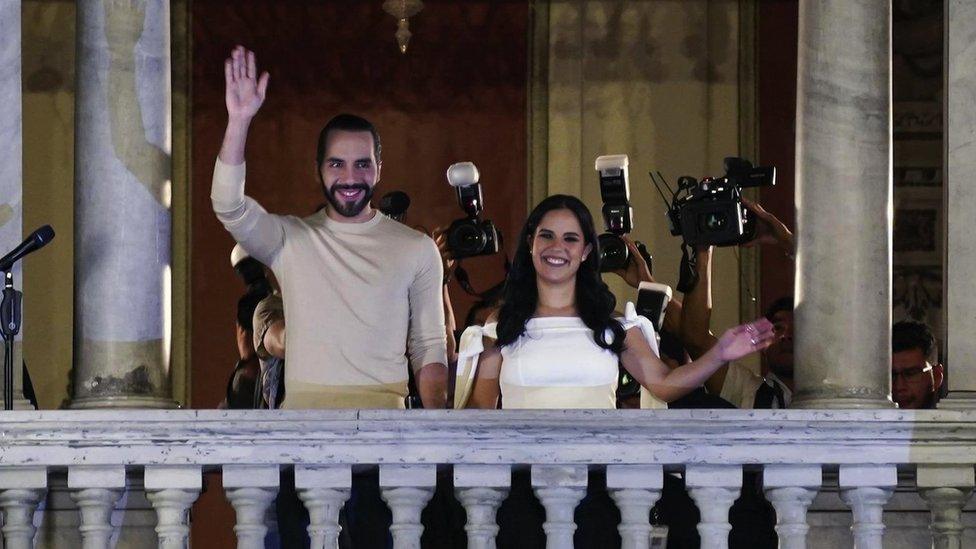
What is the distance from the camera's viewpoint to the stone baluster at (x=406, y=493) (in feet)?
18.0

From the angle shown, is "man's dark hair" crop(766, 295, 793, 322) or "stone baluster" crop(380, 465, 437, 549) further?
"man's dark hair" crop(766, 295, 793, 322)

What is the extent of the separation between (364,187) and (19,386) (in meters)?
1.23

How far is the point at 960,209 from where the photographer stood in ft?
21.3

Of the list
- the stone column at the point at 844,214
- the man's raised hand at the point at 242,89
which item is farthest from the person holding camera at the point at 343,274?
the stone column at the point at 844,214

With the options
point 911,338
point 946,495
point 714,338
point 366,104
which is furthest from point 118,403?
point 366,104

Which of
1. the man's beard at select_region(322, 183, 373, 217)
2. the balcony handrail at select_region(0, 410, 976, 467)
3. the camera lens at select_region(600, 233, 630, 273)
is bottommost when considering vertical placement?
the balcony handrail at select_region(0, 410, 976, 467)

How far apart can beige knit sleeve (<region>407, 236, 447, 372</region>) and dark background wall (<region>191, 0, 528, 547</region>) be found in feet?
14.2

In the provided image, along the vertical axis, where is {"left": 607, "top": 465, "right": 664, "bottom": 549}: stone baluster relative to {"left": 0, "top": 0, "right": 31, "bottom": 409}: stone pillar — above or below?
below

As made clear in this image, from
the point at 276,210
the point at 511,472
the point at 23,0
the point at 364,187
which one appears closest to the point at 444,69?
the point at 276,210

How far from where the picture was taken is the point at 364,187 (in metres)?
6.47

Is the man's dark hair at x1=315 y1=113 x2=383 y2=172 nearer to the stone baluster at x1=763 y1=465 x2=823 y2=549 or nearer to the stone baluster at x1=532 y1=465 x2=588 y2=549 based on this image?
the stone baluster at x1=532 y1=465 x2=588 y2=549

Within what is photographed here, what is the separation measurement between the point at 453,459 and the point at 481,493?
117mm

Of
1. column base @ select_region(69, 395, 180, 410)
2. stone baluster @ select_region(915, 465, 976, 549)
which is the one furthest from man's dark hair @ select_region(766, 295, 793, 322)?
column base @ select_region(69, 395, 180, 410)

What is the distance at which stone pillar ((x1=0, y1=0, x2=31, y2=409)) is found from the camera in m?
6.50
